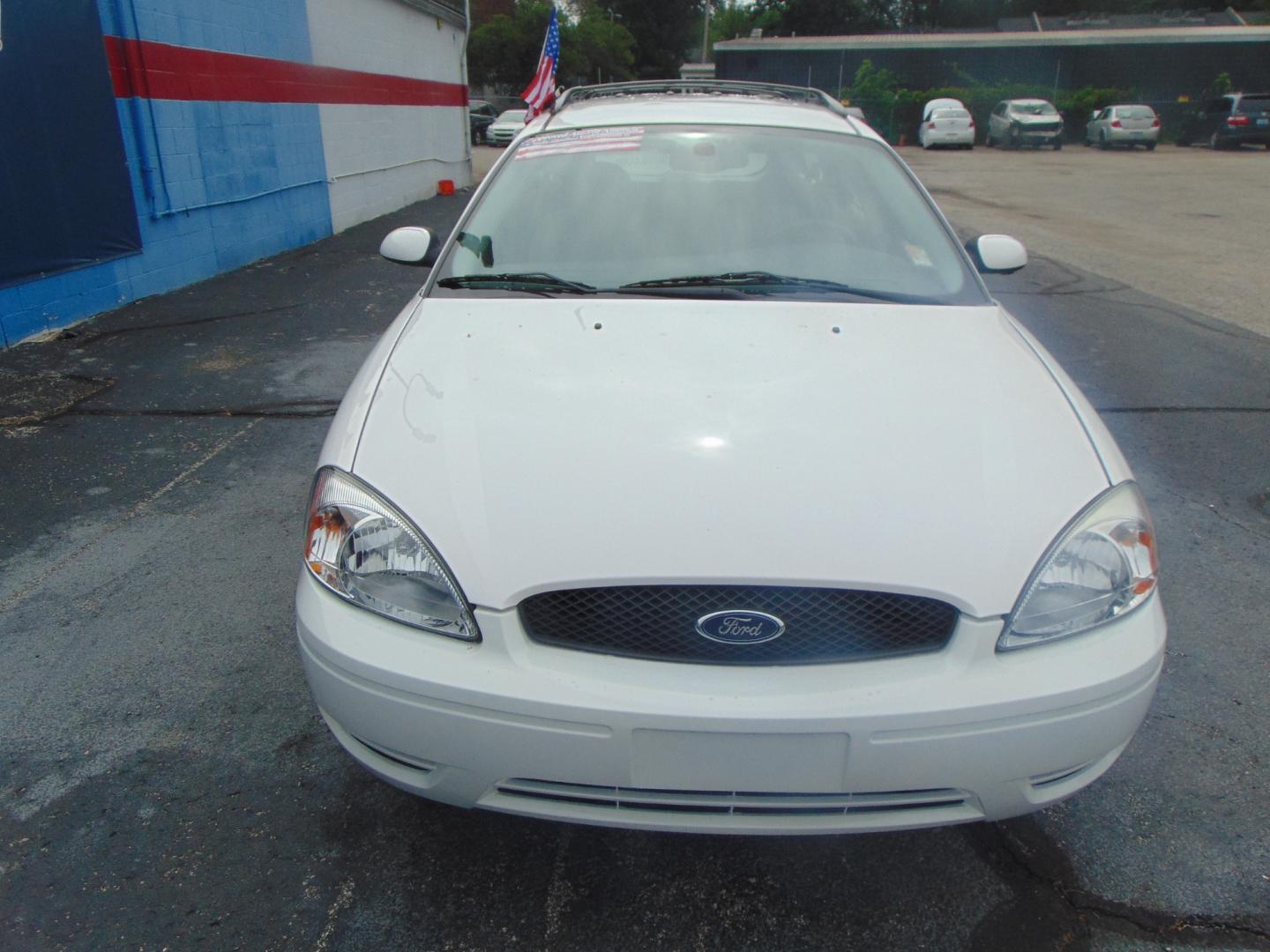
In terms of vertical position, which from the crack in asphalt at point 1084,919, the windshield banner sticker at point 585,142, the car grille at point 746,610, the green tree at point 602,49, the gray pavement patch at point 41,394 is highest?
the green tree at point 602,49

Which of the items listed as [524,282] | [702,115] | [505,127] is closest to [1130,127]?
[505,127]

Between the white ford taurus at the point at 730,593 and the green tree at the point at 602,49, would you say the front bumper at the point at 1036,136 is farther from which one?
the white ford taurus at the point at 730,593

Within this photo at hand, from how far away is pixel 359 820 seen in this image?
88.8 inches

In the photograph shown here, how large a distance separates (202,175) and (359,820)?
7.76 m

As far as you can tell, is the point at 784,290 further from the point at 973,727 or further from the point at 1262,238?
the point at 1262,238

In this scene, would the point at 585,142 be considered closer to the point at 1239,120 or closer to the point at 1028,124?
the point at 1028,124

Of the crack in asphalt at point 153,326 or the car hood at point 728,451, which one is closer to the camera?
the car hood at point 728,451

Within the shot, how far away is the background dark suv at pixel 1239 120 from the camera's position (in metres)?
28.2

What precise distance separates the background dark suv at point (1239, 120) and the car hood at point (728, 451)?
108 ft

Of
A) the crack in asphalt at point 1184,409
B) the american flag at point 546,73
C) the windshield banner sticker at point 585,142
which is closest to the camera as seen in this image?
the windshield banner sticker at point 585,142

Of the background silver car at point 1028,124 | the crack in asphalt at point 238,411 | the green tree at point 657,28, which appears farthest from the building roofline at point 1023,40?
the crack in asphalt at point 238,411

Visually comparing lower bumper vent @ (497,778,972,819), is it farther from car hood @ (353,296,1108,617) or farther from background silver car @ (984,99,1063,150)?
background silver car @ (984,99,1063,150)

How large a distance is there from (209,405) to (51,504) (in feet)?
4.49

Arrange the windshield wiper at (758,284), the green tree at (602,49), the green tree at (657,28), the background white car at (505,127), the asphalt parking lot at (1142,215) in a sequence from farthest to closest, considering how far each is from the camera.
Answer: the green tree at (657,28)
the green tree at (602,49)
the background white car at (505,127)
the asphalt parking lot at (1142,215)
the windshield wiper at (758,284)
